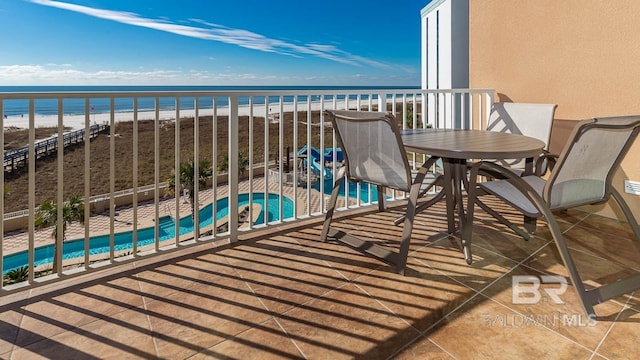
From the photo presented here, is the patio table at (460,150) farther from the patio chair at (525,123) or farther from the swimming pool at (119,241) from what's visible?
the swimming pool at (119,241)

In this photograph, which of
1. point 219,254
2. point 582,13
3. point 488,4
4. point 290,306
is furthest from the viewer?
point 488,4

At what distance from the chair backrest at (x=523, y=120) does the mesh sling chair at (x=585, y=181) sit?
1.08 meters

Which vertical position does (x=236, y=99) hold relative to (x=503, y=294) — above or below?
above

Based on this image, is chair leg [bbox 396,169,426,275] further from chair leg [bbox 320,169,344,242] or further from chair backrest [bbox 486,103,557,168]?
chair backrest [bbox 486,103,557,168]

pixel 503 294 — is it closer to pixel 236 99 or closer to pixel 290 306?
pixel 290 306

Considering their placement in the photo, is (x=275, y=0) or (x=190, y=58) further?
(x=190, y=58)

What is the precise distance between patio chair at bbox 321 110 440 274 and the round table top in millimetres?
143

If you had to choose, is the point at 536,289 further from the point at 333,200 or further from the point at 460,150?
the point at 333,200

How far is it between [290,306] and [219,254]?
85 centimetres

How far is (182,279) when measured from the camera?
2.00m

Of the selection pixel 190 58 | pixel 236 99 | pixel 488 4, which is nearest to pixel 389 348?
pixel 236 99

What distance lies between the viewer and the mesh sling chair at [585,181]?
5.30 ft

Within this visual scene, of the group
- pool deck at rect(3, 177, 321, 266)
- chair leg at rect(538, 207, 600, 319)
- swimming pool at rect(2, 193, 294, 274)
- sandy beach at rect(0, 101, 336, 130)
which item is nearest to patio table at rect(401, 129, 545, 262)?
chair leg at rect(538, 207, 600, 319)

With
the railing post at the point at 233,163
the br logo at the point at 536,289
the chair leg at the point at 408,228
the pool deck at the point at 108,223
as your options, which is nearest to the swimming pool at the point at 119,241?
the pool deck at the point at 108,223
